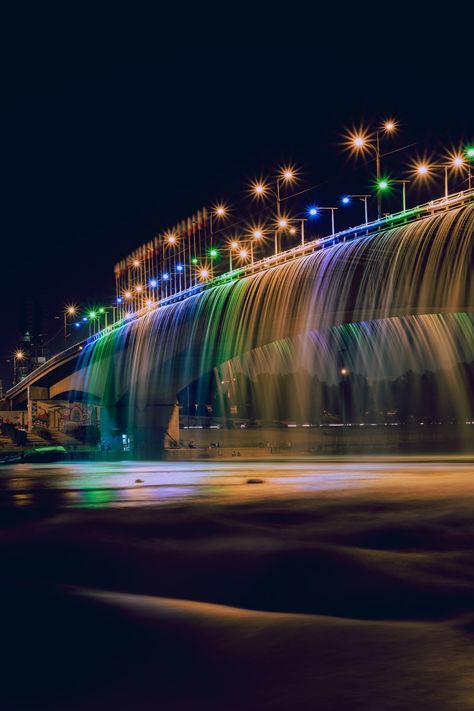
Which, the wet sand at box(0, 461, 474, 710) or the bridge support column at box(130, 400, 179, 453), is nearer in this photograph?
the wet sand at box(0, 461, 474, 710)

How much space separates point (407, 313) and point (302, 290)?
9631 millimetres

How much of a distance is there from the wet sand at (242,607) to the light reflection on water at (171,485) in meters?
4.34

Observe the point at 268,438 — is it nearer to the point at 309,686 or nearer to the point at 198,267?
the point at 198,267

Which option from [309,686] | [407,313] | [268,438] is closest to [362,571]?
[309,686]

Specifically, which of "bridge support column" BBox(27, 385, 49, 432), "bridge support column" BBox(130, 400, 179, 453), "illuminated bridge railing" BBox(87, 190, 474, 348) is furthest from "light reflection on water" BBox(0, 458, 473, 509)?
"bridge support column" BBox(27, 385, 49, 432)

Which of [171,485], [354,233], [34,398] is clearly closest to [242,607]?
[171,485]

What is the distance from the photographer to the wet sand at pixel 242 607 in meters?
9.20

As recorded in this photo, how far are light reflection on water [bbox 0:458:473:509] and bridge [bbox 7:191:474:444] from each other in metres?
8.49

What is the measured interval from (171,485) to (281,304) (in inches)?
827

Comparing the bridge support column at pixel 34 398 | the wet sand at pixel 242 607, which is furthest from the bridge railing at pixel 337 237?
the bridge support column at pixel 34 398

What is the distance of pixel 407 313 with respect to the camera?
44938 millimetres

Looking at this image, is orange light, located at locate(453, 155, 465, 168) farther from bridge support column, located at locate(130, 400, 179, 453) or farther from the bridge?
bridge support column, located at locate(130, 400, 179, 453)

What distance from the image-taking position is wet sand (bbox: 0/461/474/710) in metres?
9.20

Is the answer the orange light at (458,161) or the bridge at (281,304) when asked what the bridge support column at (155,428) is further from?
the orange light at (458,161)
